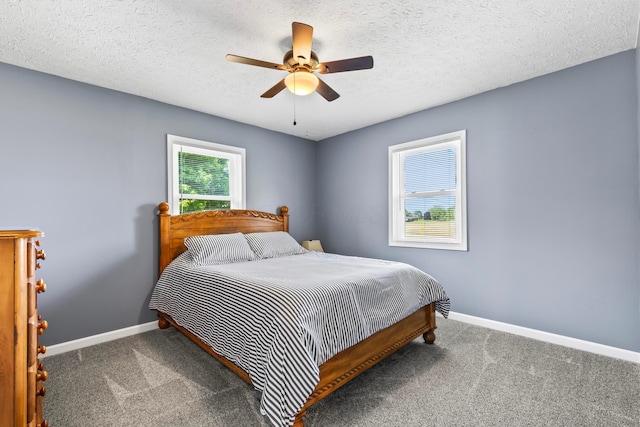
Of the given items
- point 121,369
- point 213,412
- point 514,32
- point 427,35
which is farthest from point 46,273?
point 514,32

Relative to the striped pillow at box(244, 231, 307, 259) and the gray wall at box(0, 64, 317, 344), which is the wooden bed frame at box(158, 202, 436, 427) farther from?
the striped pillow at box(244, 231, 307, 259)

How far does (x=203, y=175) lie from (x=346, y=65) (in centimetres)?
240

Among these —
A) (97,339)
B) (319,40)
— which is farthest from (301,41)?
(97,339)

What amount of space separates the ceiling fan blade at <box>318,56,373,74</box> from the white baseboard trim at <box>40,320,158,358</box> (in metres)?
3.02

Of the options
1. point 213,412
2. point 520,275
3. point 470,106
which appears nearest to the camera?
point 213,412

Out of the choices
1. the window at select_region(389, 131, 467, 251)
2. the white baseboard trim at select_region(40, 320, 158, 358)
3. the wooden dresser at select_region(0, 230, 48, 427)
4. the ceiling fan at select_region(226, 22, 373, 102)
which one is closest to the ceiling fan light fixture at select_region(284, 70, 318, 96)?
the ceiling fan at select_region(226, 22, 373, 102)

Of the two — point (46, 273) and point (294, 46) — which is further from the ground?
point (294, 46)

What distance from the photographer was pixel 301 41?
1.91m

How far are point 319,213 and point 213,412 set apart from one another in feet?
11.3

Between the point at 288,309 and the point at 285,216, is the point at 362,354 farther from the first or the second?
the point at 285,216

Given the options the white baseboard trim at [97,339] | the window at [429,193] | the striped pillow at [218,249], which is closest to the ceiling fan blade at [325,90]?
the window at [429,193]

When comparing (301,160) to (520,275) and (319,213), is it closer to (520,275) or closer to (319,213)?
(319,213)

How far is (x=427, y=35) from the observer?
2.23m

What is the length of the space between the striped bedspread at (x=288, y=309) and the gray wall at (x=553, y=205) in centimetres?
83
